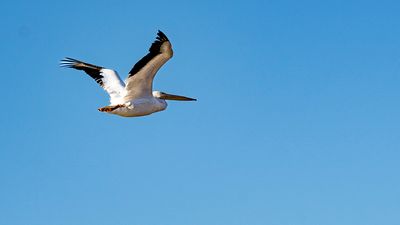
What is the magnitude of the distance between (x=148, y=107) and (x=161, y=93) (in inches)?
121

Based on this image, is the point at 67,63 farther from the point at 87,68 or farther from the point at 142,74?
the point at 142,74

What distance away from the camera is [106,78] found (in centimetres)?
2548

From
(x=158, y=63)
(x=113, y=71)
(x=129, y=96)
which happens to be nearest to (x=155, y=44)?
(x=158, y=63)

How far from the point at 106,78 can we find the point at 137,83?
3116 millimetres

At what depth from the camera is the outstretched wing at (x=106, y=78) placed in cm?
2414

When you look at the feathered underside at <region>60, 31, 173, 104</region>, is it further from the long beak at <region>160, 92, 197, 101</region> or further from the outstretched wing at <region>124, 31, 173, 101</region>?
the long beak at <region>160, 92, 197, 101</region>

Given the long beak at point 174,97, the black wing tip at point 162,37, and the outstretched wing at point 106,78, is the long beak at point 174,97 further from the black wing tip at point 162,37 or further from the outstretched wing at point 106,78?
the black wing tip at point 162,37

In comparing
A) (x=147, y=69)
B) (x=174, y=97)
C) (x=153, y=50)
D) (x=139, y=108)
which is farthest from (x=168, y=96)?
(x=153, y=50)

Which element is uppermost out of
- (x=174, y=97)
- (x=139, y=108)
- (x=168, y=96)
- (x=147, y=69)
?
(x=174, y=97)

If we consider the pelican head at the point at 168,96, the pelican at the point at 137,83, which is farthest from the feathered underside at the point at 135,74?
the pelican head at the point at 168,96

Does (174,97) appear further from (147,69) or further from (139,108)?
(147,69)

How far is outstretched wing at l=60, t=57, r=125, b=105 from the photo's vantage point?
24141mm

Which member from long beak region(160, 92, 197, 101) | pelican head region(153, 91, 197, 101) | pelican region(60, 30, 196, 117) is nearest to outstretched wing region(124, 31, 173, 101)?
pelican region(60, 30, 196, 117)

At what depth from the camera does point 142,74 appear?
2219cm
